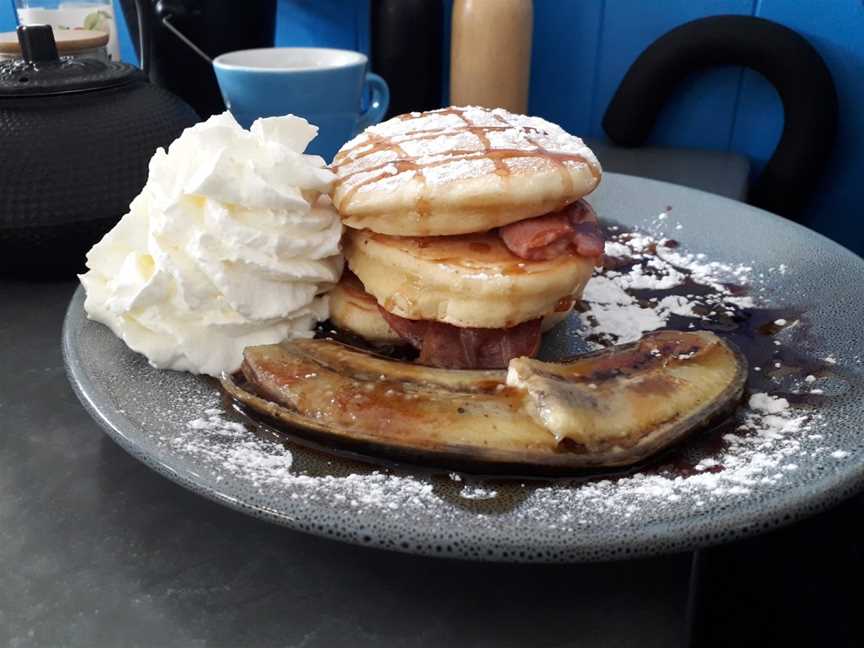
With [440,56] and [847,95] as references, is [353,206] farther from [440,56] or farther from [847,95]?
[847,95]

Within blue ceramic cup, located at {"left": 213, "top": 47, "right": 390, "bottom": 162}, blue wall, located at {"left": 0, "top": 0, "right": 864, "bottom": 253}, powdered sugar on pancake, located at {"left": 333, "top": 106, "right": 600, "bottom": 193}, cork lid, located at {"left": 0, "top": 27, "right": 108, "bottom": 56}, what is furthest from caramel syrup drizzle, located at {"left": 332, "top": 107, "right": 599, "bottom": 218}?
blue wall, located at {"left": 0, "top": 0, "right": 864, "bottom": 253}

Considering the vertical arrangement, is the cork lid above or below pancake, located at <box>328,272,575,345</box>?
above

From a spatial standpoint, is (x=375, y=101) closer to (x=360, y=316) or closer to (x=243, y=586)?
(x=360, y=316)

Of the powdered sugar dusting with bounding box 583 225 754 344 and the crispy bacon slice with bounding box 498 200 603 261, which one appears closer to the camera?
the crispy bacon slice with bounding box 498 200 603 261

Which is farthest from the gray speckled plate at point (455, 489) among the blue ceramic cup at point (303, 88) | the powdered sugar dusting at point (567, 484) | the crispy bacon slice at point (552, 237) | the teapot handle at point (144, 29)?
the teapot handle at point (144, 29)

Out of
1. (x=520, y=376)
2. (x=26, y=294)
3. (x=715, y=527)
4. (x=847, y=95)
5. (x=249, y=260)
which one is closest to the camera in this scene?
(x=715, y=527)

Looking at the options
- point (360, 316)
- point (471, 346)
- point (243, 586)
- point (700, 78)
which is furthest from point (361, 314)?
point (700, 78)

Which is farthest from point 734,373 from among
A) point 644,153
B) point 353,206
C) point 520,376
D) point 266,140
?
point 644,153

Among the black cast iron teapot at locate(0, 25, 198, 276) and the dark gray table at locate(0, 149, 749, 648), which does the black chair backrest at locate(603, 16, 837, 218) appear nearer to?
the black cast iron teapot at locate(0, 25, 198, 276)
